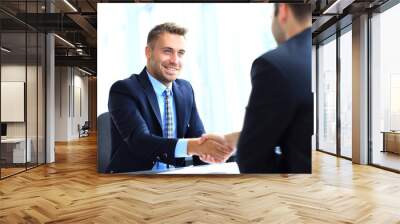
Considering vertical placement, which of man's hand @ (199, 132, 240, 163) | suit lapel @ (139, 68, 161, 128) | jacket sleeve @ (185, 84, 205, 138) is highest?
suit lapel @ (139, 68, 161, 128)

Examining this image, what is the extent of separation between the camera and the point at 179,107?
621cm

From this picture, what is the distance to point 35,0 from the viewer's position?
7590mm

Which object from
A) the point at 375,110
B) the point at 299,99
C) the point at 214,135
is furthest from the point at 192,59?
the point at 375,110

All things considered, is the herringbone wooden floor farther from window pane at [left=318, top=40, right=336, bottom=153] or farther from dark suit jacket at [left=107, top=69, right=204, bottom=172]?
window pane at [left=318, top=40, right=336, bottom=153]

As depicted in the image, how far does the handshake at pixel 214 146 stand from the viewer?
6180mm

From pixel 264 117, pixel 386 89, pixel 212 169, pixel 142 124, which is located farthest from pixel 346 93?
pixel 142 124

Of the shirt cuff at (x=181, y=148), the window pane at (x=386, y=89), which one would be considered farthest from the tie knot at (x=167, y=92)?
the window pane at (x=386, y=89)

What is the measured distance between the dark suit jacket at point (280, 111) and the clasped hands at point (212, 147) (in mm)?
202

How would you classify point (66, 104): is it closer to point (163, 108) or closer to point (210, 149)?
point (163, 108)

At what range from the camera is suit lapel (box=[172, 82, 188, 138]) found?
6180mm

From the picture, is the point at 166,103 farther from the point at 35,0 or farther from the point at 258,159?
the point at 35,0

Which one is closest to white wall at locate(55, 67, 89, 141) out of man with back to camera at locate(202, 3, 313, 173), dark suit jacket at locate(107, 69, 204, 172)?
dark suit jacket at locate(107, 69, 204, 172)

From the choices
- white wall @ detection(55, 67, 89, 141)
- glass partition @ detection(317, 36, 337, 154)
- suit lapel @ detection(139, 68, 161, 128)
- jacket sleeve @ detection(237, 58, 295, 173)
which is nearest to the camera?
jacket sleeve @ detection(237, 58, 295, 173)

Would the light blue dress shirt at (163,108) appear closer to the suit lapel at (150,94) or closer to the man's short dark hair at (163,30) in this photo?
the suit lapel at (150,94)
